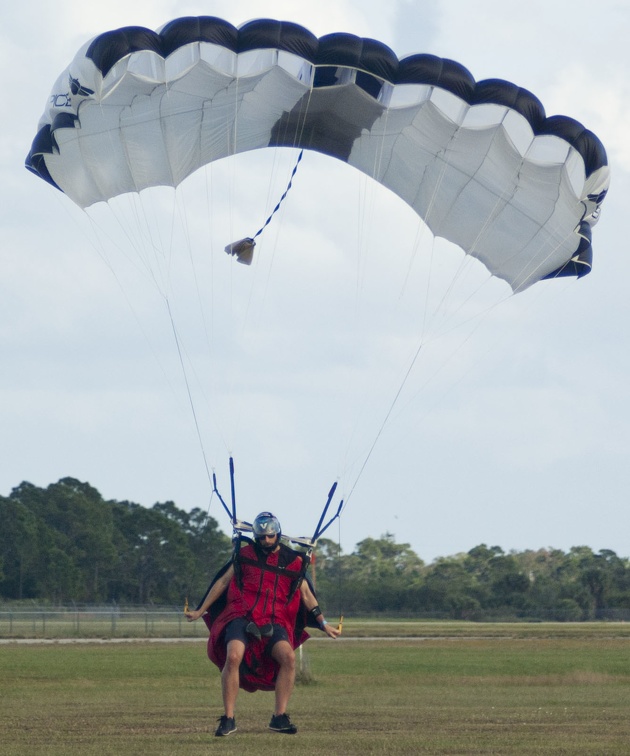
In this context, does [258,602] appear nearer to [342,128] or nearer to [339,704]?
[342,128]

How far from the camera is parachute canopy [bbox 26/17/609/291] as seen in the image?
1205 cm

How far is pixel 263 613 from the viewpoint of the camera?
9.83 metres

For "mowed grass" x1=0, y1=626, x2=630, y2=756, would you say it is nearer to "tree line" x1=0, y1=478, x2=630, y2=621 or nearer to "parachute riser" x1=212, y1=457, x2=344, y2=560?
"parachute riser" x1=212, y1=457, x2=344, y2=560

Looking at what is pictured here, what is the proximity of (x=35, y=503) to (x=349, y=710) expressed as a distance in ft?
256

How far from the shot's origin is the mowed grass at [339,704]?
9812 mm

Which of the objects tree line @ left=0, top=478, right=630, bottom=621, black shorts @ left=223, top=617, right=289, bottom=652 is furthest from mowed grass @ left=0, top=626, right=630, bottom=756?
tree line @ left=0, top=478, right=630, bottom=621

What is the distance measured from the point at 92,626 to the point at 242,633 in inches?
1724

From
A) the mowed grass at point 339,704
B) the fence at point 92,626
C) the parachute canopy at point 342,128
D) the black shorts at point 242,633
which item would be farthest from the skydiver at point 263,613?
the fence at point 92,626

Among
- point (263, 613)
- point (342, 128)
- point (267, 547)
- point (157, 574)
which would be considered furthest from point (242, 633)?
point (157, 574)

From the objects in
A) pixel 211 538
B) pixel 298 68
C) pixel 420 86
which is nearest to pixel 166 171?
pixel 298 68

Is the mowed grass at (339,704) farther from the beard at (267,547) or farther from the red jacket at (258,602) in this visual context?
the beard at (267,547)

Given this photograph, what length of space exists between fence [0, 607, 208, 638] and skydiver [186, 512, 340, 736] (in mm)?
31379

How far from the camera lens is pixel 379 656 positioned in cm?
3259

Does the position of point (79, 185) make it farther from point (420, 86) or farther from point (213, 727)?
point (213, 727)
